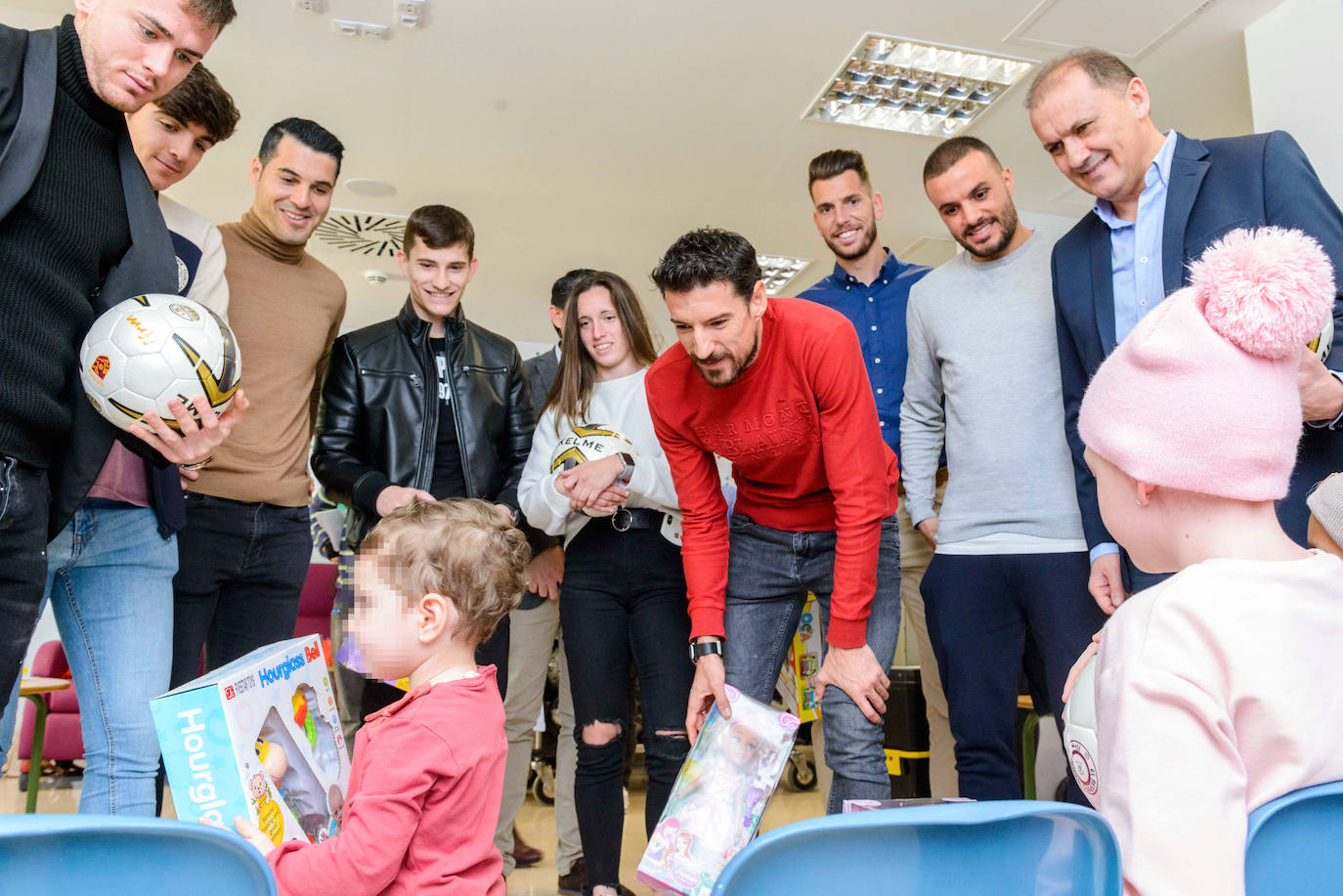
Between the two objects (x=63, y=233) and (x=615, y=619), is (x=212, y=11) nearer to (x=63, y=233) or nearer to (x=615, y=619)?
(x=63, y=233)

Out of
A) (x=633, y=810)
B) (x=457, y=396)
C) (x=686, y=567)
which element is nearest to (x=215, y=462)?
(x=457, y=396)

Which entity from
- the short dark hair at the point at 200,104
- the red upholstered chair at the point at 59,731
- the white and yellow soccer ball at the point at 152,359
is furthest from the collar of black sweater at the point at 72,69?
the red upholstered chair at the point at 59,731

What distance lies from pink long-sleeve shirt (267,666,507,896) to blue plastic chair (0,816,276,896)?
465mm

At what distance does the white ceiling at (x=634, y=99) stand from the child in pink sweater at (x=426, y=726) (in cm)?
297

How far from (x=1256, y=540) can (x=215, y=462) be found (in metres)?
1.95

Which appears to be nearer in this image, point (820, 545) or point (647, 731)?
point (820, 545)

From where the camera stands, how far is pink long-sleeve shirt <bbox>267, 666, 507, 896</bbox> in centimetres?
112

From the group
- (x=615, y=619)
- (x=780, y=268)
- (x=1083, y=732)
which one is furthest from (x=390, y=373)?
(x=780, y=268)

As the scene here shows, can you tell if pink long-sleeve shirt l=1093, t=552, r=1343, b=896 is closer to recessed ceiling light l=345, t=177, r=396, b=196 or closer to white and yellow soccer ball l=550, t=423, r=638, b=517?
white and yellow soccer ball l=550, t=423, r=638, b=517

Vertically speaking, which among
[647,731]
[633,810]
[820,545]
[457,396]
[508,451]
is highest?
[457,396]

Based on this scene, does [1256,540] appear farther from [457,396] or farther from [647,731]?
[457,396]

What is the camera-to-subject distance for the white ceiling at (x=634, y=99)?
12.5 feet

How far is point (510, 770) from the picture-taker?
2.67 meters

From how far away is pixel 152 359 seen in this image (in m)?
1.38
